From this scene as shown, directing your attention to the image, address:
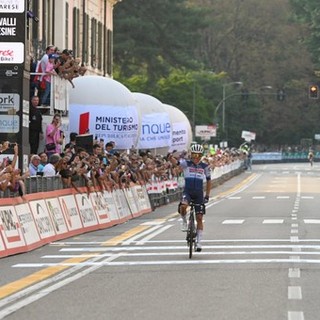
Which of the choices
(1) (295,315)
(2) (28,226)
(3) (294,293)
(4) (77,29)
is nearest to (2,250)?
(2) (28,226)

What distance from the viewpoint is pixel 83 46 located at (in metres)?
55.0

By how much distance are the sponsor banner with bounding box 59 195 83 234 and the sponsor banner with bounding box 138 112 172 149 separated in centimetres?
1925

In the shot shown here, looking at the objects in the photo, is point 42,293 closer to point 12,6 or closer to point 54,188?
point 54,188

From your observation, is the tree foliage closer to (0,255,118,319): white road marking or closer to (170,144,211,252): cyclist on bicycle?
(170,144,211,252): cyclist on bicycle

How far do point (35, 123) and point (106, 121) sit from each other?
333 inches

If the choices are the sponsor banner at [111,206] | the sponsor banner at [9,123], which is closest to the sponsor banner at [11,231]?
the sponsor banner at [9,123]

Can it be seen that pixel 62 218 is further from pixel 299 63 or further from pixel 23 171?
pixel 299 63

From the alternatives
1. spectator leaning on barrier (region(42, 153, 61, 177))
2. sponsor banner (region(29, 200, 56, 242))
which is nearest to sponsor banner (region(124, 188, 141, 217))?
spectator leaning on barrier (region(42, 153, 61, 177))

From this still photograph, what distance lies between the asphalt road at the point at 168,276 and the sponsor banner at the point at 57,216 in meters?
0.36

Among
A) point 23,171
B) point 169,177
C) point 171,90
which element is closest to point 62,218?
point 23,171

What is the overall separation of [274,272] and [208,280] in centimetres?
140

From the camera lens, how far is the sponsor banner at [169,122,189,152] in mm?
57531

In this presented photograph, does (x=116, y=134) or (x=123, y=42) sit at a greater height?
(x=123, y=42)

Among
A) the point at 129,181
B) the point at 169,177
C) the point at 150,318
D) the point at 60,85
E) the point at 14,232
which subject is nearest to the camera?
the point at 150,318
